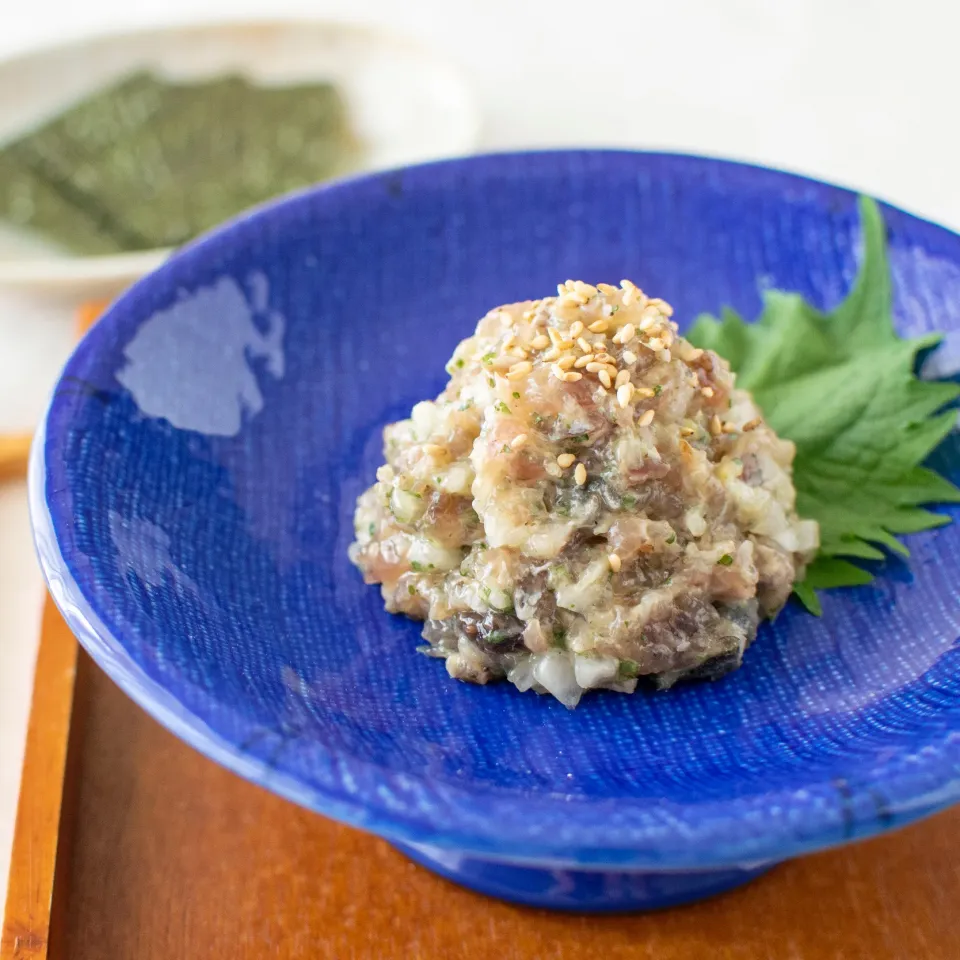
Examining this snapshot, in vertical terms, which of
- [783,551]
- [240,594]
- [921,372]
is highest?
[921,372]

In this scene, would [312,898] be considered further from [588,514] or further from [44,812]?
[588,514]

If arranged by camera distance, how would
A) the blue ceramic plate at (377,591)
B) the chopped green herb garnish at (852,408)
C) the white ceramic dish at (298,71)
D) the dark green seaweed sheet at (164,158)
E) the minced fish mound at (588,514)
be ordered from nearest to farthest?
the blue ceramic plate at (377,591) < the minced fish mound at (588,514) < the chopped green herb garnish at (852,408) < the dark green seaweed sheet at (164,158) < the white ceramic dish at (298,71)

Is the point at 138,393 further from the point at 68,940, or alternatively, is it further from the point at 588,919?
the point at 588,919

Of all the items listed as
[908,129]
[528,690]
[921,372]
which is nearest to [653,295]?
[921,372]

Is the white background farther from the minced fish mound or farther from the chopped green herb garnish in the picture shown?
the minced fish mound

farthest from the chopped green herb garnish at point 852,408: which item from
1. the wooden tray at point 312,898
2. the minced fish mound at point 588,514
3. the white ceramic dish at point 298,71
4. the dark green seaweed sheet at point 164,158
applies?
the dark green seaweed sheet at point 164,158

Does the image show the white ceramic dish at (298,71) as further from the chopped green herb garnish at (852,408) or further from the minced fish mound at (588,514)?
the minced fish mound at (588,514)
